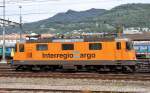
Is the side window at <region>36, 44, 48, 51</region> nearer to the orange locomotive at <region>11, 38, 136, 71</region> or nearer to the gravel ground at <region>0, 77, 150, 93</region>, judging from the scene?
the orange locomotive at <region>11, 38, 136, 71</region>

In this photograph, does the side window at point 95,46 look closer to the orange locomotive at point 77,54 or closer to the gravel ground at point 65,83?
the orange locomotive at point 77,54

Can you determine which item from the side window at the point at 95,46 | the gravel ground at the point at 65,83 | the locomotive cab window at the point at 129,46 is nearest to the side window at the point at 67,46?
the side window at the point at 95,46

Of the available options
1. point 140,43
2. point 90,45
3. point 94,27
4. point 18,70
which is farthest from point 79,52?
point 94,27

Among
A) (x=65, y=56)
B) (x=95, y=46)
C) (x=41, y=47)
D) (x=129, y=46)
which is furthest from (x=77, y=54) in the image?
(x=129, y=46)

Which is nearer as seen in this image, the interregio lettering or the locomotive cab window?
the locomotive cab window

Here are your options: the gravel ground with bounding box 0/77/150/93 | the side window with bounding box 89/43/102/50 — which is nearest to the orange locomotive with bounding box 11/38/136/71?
the side window with bounding box 89/43/102/50

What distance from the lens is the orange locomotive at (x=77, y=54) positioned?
113 ft

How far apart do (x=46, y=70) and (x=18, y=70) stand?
263 centimetres

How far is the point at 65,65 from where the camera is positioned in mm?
35656

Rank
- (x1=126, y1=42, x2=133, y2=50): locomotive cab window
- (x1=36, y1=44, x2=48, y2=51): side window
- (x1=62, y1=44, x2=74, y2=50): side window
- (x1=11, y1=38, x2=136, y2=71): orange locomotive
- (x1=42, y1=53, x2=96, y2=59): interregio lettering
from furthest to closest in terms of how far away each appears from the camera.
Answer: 1. (x1=36, y1=44, x2=48, y2=51): side window
2. (x1=62, y1=44, x2=74, y2=50): side window
3. (x1=42, y1=53, x2=96, y2=59): interregio lettering
4. (x1=126, y1=42, x2=133, y2=50): locomotive cab window
5. (x1=11, y1=38, x2=136, y2=71): orange locomotive

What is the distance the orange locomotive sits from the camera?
113 feet

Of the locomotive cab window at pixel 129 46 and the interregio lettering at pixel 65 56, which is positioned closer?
the locomotive cab window at pixel 129 46

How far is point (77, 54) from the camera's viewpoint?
A: 35.6 metres

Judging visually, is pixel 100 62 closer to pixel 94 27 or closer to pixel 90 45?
pixel 90 45
